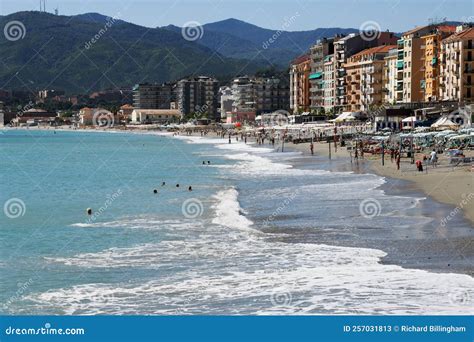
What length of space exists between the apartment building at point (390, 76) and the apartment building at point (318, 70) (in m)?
25.9

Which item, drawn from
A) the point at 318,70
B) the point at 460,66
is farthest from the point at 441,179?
the point at 318,70

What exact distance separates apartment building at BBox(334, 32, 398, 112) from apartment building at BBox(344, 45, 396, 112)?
138cm

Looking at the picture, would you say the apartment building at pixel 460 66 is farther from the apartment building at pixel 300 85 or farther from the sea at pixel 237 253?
the apartment building at pixel 300 85

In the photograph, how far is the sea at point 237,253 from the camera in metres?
16.5

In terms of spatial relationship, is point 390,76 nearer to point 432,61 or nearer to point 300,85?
point 432,61

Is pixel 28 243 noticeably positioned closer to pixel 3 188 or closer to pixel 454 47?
pixel 3 188

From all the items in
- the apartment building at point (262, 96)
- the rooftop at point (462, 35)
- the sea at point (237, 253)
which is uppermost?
the rooftop at point (462, 35)

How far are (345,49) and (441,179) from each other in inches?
3819

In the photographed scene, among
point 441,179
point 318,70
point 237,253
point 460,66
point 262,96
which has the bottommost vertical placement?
point 237,253

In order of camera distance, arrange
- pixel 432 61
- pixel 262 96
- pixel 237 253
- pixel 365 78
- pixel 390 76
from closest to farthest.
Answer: pixel 237 253 < pixel 432 61 < pixel 390 76 < pixel 365 78 < pixel 262 96

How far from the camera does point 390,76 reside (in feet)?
374

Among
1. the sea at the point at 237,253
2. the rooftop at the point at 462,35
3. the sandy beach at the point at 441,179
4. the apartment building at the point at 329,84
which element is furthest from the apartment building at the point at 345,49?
the sea at the point at 237,253

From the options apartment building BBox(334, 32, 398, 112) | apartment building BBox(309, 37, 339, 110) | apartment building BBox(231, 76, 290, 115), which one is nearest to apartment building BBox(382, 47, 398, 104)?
apartment building BBox(334, 32, 398, 112)
